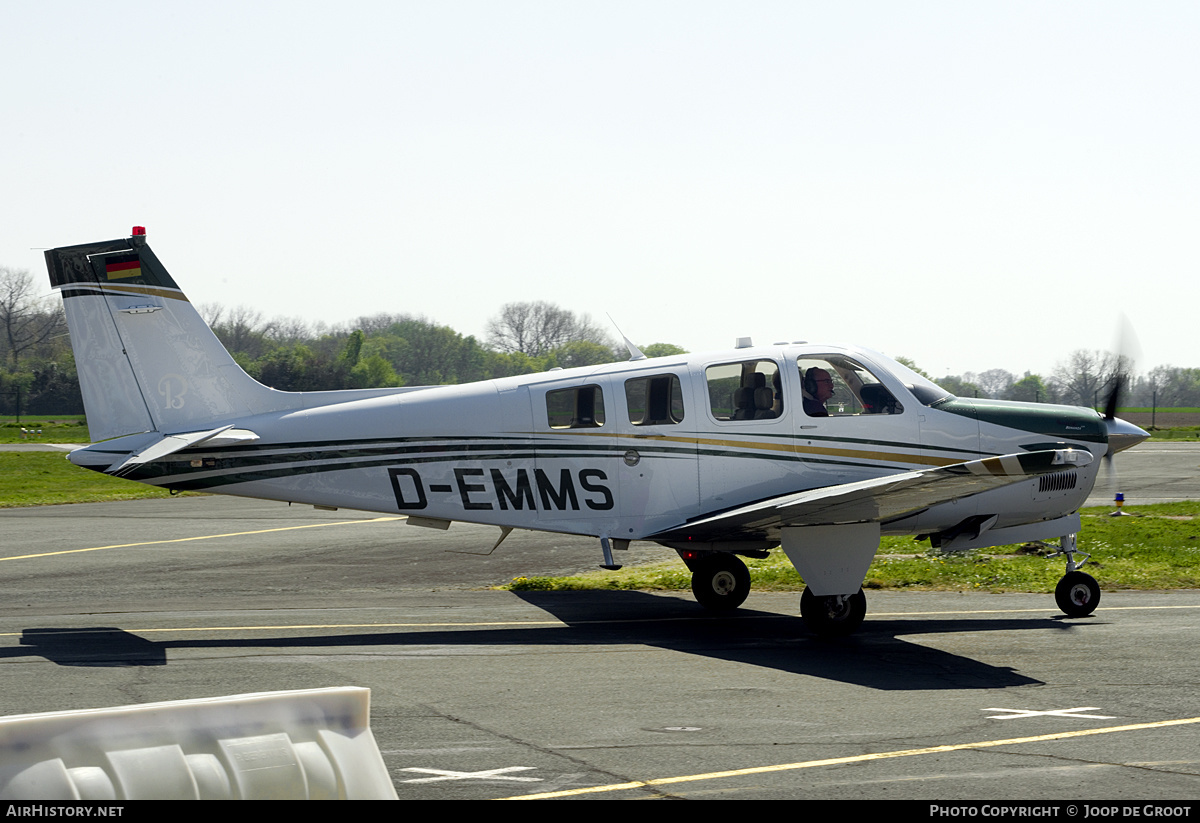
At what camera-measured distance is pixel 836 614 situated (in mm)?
11094

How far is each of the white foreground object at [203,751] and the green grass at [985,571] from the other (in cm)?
1154

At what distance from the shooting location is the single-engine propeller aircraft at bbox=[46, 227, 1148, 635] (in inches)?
472

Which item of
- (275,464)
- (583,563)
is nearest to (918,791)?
(275,464)

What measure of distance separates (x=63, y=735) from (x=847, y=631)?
914cm

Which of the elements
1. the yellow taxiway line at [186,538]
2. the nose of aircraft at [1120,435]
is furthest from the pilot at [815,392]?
the yellow taxiway line at [186,538]

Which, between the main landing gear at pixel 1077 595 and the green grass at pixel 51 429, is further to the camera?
the green grass at pixel 51 429

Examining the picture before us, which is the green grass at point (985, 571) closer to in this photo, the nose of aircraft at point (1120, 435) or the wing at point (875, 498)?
the nose of aircraft at point (1120, 435)

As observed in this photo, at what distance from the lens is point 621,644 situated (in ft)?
35.3

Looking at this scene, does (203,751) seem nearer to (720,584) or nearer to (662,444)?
(662,444)

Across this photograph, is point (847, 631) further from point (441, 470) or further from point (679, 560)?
point (679, 560)

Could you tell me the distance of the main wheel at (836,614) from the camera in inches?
437

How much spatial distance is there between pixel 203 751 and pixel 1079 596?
36.5 feet

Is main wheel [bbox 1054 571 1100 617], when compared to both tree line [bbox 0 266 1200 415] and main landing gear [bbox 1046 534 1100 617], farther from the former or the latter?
tree line [bbox 0 266 1200 415]

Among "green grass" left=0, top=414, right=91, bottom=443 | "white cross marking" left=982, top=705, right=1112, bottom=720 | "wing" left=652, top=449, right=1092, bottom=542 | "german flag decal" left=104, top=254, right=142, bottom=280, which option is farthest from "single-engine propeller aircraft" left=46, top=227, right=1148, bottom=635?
"green grass" left=0, top=414, right=91, bottom=443
